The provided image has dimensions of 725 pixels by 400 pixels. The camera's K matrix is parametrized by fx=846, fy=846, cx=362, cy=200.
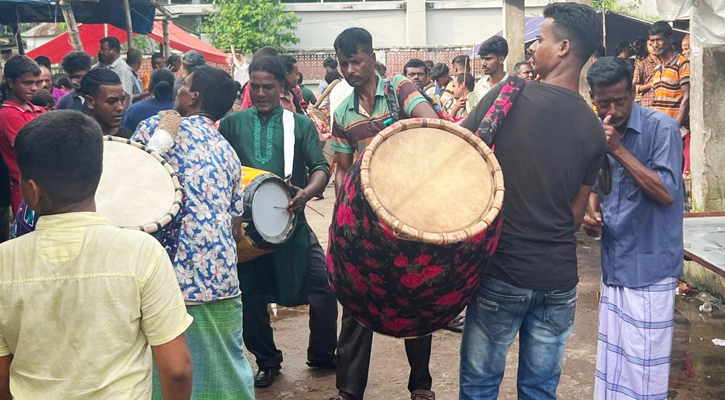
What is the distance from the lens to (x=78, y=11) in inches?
507

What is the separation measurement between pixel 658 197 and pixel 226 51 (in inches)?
1006

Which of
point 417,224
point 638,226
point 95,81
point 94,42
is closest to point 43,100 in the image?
point 95,81

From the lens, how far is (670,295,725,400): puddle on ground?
15.6ft

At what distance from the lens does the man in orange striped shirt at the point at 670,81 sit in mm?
8336

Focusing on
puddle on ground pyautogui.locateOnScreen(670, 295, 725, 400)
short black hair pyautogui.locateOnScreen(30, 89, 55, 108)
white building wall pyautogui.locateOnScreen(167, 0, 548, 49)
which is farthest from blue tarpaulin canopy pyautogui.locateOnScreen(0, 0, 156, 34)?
white building wall pyautogui.locateOnScreen(167, 0, 548, 49)

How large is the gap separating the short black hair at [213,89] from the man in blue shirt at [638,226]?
63.3 inches

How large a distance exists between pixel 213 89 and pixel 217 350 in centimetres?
117

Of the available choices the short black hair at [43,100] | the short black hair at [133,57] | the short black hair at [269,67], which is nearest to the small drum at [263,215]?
the short black hair at [269,67]

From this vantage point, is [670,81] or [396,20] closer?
[670,81]

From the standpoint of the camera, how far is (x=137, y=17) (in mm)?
14477

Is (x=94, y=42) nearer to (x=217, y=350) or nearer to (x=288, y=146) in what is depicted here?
(x=288, y=146)

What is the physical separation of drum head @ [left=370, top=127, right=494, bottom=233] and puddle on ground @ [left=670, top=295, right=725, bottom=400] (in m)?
2.34

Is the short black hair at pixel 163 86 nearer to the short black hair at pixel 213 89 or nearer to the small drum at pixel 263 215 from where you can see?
the small drum at pixel 263 215

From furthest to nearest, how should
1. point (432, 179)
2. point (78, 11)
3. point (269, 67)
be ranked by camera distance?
point (78, 11), point (269, 67), point (432, 179)
